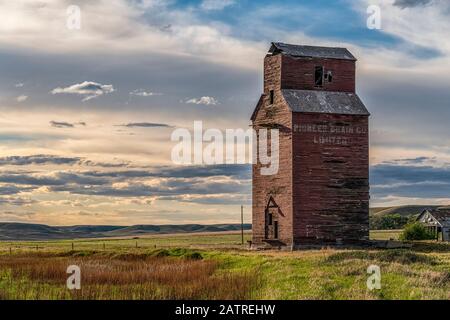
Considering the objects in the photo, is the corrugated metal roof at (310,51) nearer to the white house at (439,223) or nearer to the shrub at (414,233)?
the shrub at (414,233)

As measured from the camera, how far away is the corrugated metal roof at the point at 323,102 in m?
46.5

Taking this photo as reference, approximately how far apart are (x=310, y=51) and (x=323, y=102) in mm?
4239

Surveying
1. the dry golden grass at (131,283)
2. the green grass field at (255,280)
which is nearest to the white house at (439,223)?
the green grass field at (255,280)

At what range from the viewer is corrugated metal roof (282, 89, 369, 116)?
46531 mm

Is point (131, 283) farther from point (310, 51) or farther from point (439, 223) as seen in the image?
point (439, 223)

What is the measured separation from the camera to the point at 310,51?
49312 mm

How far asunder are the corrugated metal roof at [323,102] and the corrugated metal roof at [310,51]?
2.60 meters

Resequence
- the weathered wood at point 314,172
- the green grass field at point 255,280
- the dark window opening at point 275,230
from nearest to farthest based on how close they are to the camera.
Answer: the green grass field at point 255,280 → the weathered wood at point 314,172 → the dark window opening at point 275,230

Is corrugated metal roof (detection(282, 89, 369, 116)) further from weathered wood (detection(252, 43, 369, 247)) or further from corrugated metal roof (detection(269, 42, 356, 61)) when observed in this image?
corrugated metal roof (detection(269, 42, 356, 61))

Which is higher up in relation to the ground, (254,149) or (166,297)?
(254,149)

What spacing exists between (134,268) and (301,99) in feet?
62.9
